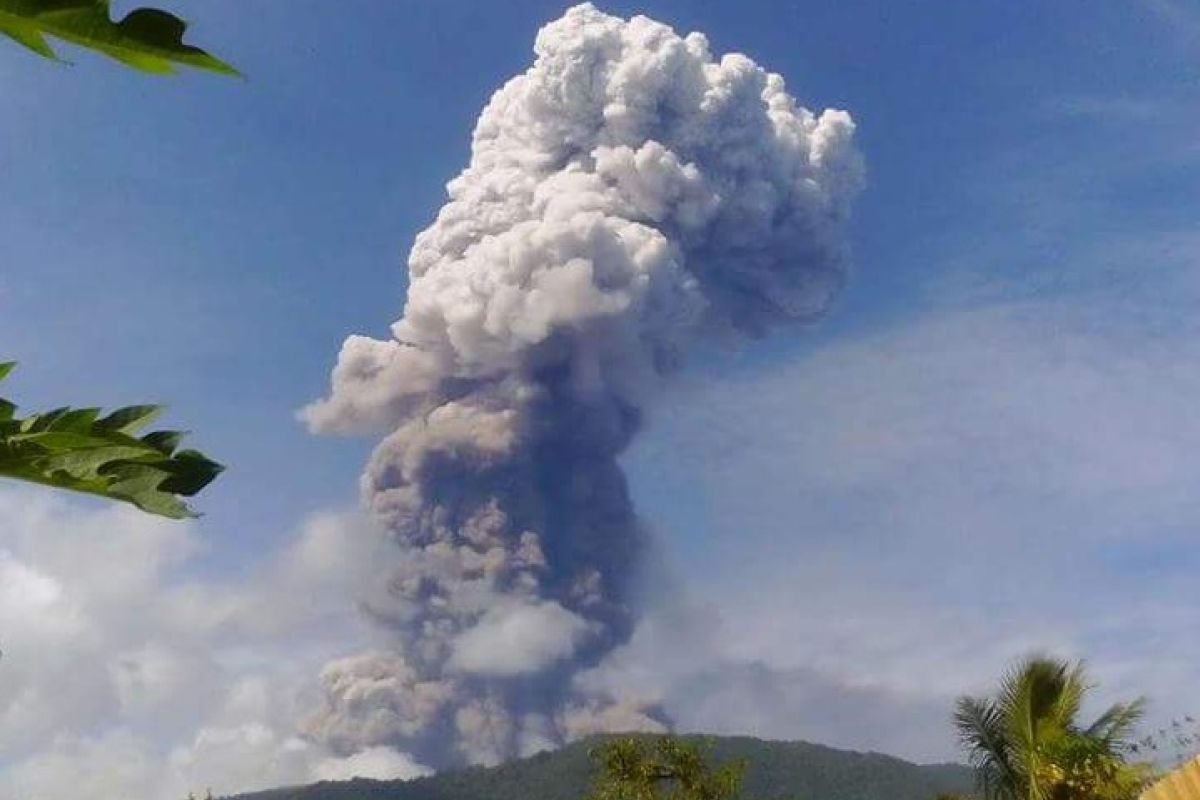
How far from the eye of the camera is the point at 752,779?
474 ft

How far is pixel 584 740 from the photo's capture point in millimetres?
161375

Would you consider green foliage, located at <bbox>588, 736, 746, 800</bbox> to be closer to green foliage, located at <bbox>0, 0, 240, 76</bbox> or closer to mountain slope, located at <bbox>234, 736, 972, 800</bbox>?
green foliage, located at <bbox>0, 0, 240, 76</bbox>

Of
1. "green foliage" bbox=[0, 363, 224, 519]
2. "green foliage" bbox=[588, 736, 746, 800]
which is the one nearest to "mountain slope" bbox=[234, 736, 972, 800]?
"green foliage" bbox=[588, 736, 746, 800]

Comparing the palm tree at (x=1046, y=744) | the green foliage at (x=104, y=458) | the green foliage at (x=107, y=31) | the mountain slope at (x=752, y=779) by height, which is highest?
the mountain slope at (x=752, y=779)

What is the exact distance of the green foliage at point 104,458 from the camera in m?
1.09

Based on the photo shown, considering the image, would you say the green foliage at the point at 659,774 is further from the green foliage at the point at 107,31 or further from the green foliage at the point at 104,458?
the green foliage at the point at 107,31

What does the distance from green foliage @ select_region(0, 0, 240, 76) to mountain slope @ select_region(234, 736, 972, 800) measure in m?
144

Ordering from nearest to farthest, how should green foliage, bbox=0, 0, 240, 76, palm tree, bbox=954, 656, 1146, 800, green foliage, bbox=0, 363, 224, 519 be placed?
green foliage, bbox=0, 0, 240, 76 → green foliage, bbox=0, 363, 224, 519 → palm tree, bbox=954, 656, 1146, 800

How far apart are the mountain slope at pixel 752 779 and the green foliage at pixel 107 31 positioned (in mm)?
144115

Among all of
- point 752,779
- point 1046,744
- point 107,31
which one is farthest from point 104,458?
point 752,779

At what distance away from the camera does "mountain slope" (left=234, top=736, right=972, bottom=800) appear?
144750mm

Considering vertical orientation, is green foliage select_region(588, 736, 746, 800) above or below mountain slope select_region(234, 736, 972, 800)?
below

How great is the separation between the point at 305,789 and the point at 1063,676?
148m

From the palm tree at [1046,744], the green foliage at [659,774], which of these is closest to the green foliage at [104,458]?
the palm tree at [1046,744]
